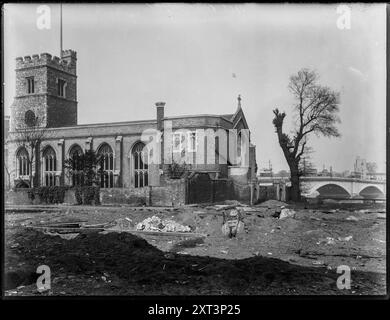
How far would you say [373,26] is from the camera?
4906 mm

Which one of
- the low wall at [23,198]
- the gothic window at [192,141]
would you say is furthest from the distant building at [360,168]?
the low wall at [23,198]

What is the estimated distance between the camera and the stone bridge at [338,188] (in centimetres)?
523

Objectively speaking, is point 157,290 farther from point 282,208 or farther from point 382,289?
point 382,289

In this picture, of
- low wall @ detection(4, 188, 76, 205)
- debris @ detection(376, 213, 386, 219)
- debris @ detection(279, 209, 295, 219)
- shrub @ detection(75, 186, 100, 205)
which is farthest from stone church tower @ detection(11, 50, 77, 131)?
debris @ detection(376, 213, 386, 219)

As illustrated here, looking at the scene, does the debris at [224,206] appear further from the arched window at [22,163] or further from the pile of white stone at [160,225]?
the arched window at [22,163]

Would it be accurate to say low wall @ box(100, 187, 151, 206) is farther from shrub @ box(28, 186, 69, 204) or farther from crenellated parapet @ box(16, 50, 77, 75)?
crenellated parapet @ box(16, 50, 77, 75)

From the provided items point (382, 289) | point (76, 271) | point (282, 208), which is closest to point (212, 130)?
point (282, 208)

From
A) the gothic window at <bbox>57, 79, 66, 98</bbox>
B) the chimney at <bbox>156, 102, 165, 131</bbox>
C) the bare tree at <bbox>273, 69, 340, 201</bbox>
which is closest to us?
the bare tree at <bbox>273, 69, 340, 201</bbox>

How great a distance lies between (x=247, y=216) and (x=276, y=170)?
3.36ft

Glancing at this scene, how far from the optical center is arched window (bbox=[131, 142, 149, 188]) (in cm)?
602

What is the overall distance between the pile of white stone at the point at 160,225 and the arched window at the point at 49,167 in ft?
6.78

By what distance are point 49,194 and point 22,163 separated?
2.92 ft

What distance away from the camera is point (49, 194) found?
19.8ft

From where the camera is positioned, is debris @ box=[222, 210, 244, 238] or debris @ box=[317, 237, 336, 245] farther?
debris @ box=[222, 210, 244, 238]
